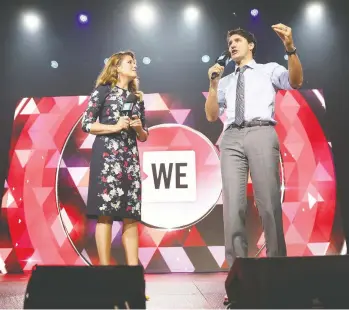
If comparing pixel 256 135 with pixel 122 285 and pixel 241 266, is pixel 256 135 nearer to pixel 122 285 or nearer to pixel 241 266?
pixel 241 266

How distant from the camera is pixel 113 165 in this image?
2420 mm

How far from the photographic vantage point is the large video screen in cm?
365

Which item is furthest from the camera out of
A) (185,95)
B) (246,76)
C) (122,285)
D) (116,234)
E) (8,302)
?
(185,95)

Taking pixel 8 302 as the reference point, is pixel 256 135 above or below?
above

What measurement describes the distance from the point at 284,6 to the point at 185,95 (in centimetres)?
123

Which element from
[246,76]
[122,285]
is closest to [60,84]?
[246,76]

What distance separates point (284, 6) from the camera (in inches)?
161

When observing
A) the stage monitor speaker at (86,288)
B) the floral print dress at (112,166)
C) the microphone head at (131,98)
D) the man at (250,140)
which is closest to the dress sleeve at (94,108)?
the floral print dress at (112,166)

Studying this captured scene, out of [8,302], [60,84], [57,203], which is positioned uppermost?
[60,84]

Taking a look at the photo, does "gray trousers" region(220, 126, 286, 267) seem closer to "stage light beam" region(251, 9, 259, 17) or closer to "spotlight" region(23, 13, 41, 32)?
"stage light beam" region(251, 9, 259, 17)

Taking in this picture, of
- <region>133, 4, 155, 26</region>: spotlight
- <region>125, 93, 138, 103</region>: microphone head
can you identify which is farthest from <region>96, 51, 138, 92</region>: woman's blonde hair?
<region>133, 4, 155, 26</region>: spotlight

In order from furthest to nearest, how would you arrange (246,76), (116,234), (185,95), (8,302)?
(185,95)
(116,234)
(246,76)
(8,302)

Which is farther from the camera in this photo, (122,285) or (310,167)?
(310,167)

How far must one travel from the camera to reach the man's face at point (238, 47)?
251 centimetres
